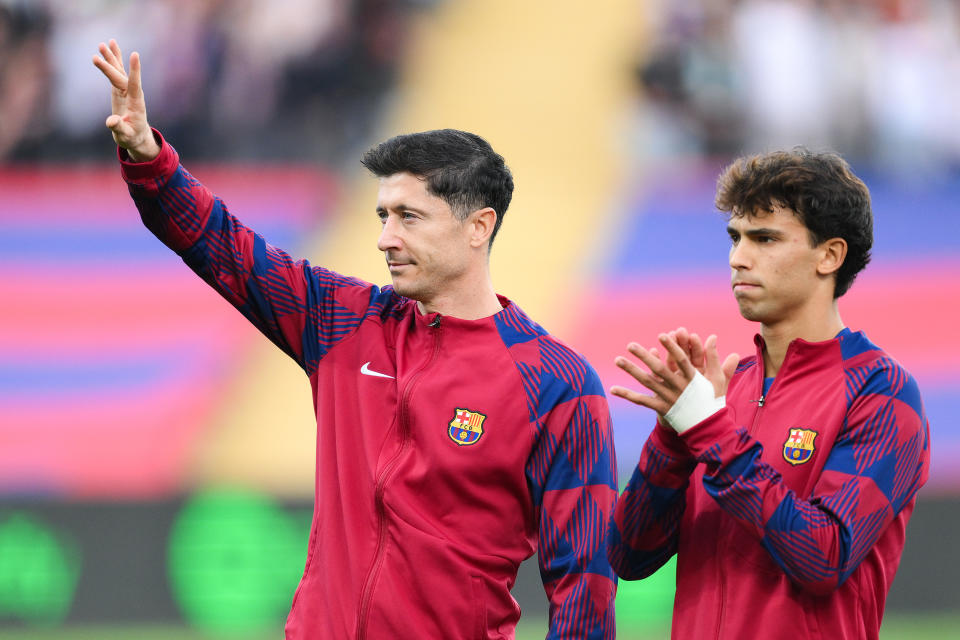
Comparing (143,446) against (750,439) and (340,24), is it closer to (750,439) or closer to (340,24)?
(340,24)

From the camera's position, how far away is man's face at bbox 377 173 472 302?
3062mm

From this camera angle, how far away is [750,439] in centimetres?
263

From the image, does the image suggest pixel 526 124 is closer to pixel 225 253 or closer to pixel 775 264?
pixel 225 253

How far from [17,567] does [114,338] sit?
64.5 inches

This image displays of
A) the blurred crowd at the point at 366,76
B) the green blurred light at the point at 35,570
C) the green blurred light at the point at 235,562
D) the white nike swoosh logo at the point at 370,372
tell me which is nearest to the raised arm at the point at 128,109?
the white nike swoosh logo at the point at 370,372

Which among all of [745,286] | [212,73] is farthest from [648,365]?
[212,73]

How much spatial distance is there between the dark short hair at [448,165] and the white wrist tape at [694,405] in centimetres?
81

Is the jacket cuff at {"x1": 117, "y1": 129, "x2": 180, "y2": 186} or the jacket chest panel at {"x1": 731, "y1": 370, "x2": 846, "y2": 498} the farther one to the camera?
the jacket cuff at {"x1": 117, "y1": 129, "x2": 180, "y2": 186}

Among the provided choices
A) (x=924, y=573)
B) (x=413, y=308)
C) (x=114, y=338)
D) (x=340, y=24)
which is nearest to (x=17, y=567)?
(x=114, y=338)

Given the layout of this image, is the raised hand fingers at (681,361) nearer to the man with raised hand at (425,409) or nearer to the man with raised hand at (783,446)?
the man with raised hand at (783,446)

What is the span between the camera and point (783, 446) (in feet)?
9.20

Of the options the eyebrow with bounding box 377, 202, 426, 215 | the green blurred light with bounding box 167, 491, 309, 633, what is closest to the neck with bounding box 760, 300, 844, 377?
the eyebrow with bounding box 377, 202, 426, 215

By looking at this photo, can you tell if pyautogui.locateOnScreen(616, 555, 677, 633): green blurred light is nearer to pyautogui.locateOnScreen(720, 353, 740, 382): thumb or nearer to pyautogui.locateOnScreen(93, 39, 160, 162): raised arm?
pyautogui.locateOnScreen(720, 353, 740, 382): thumb

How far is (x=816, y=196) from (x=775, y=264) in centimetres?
19
